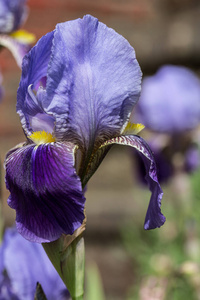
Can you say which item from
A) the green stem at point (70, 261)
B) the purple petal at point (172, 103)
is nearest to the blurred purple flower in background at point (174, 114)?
the purple petal at point (172, 103)

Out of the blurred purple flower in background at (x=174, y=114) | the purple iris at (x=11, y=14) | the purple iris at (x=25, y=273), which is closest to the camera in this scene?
the purple iris at (x=25, y=273)

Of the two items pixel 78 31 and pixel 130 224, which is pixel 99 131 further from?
pixel 130 224

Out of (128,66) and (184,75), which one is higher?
(128,66)

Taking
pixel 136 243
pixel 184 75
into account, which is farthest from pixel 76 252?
pixel 136 243

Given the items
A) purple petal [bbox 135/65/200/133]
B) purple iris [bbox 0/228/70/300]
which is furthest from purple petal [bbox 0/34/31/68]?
purple petal [bbox 135/65/200/133]

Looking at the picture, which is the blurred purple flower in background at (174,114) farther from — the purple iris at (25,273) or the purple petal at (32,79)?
the purple petal at (32,79)

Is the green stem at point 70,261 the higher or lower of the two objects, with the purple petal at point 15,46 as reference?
lower

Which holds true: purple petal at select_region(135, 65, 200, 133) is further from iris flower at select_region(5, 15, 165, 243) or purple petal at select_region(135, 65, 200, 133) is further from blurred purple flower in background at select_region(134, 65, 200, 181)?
iris flower at select_region(5, 15, 165, 243)
